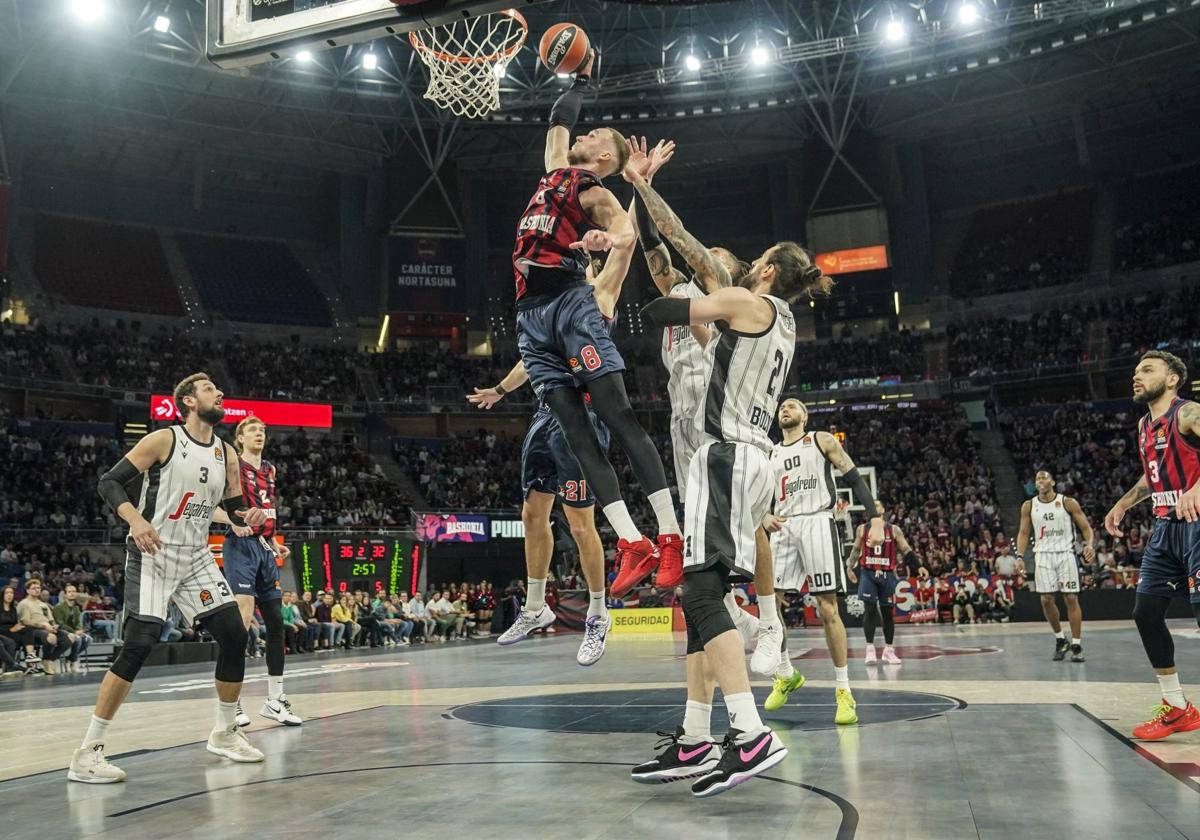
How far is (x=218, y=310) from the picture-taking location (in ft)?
121

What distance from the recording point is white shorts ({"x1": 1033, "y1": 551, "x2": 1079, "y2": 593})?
12562 mm

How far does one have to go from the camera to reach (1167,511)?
21.0ft

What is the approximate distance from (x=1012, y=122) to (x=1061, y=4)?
8.21m

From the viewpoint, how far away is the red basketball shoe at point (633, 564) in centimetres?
494

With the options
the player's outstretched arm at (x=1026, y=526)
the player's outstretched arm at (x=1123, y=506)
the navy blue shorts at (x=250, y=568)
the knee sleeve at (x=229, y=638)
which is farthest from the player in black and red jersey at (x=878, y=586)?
the knee sleeve at (x=229, y=638)

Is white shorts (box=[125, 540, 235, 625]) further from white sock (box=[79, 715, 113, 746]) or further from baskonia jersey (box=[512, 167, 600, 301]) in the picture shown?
baskonia jersey (box=[512, 167, 600, 301])

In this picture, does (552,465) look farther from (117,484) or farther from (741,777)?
(117,484)

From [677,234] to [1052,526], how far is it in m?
9.27

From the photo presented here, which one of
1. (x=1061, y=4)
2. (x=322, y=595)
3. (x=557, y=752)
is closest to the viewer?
(x=557, y=752)

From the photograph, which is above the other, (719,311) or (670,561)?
(719,311)

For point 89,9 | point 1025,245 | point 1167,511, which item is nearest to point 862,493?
point 1167,511

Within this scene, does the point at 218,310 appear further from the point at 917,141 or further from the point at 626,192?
the point at 917,141

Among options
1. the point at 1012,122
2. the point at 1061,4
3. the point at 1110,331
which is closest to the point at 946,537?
the point at 1110,331

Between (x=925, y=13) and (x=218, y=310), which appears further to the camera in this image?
(x=218, y=310)
